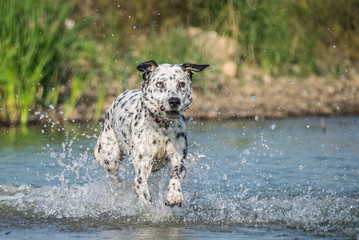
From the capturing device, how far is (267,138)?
437 inches

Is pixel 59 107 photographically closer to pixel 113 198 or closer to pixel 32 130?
pixel 32 130

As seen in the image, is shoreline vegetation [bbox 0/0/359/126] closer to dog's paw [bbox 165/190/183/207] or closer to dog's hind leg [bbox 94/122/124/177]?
dog's hind leg [bbox 94/122/124/177]

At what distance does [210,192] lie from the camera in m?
7.89

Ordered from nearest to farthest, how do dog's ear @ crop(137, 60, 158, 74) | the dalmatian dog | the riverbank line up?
the dalmatian dog, dog's ear @ crop(137, 60, 158, 74), the riverbank

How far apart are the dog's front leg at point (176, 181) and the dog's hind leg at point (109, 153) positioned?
42.3 inches

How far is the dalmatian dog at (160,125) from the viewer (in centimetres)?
Result: 635

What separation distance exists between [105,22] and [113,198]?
8.51m

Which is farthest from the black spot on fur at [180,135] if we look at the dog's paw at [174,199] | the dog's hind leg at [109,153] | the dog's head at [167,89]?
the dog's hind leg at [109,153]

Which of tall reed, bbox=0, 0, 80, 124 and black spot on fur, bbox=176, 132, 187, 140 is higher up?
tall reed, bbox=0, 0, 80, 124

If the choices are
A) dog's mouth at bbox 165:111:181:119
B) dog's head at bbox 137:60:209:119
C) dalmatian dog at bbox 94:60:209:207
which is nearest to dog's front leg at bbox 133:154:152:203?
dalmatian dog at bbox 94:60:209:207

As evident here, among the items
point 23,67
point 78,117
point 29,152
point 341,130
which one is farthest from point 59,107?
point 341,130

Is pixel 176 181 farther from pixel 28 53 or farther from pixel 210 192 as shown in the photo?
pixel 28 53

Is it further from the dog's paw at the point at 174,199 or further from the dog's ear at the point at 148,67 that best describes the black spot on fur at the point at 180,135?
the dog's ear at the point at 148,67

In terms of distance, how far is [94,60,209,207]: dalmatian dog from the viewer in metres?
6.35
